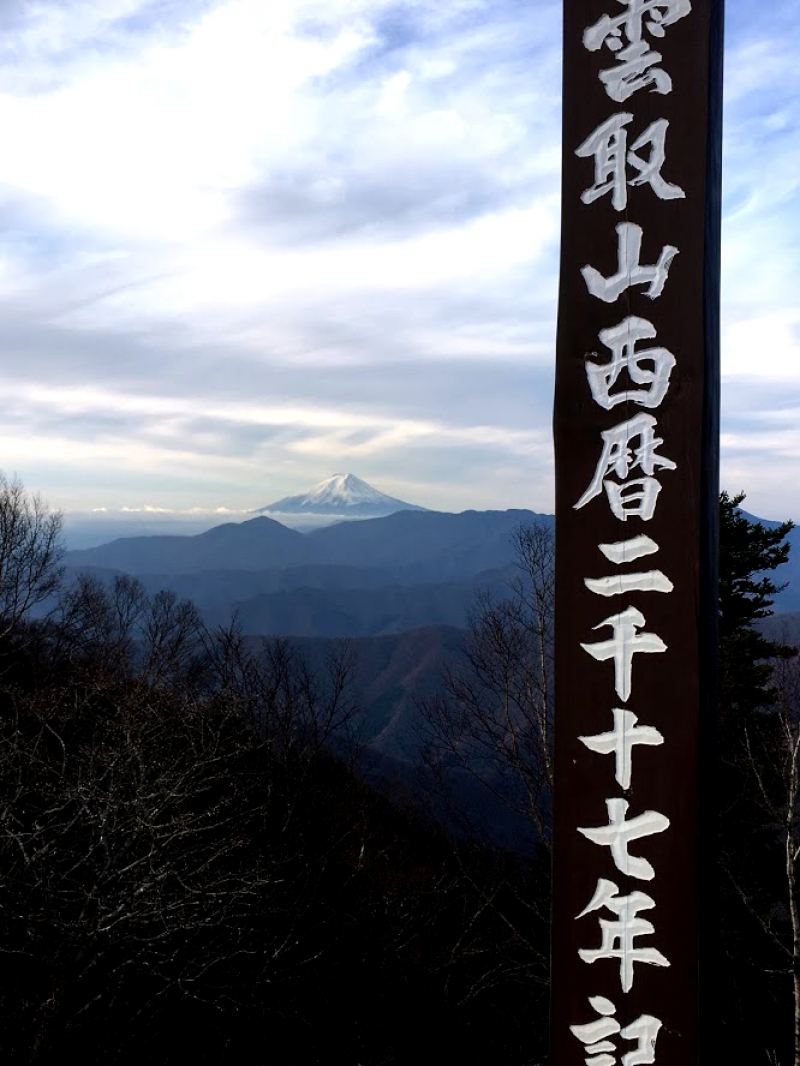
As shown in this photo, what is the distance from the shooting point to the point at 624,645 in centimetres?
211

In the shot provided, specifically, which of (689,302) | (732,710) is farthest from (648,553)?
(732,710)

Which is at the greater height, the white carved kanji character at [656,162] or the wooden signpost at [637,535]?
the white carved kanji character at [656,162]

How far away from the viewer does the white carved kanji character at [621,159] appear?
214cm

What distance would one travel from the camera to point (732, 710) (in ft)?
50.1

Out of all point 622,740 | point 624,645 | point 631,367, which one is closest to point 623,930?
Result: point 622,740

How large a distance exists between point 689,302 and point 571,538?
2.01 ft

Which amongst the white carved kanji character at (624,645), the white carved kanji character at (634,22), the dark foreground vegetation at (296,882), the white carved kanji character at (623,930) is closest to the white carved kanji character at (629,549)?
the white carved kanji character at (624,645)

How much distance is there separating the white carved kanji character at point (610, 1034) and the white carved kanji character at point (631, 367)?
55.4 inches

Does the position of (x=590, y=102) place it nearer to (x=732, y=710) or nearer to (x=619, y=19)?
(x=619, y=19)

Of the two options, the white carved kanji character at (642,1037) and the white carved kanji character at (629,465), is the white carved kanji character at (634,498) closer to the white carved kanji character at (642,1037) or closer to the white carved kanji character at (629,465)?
the white carved kanji character at (629,465)

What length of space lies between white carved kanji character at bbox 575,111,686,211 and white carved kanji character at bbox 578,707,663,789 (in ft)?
3.97

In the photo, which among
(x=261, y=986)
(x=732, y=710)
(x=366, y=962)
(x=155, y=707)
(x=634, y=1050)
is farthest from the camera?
(x=732, y=710)

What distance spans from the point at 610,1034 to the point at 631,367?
1.56 m

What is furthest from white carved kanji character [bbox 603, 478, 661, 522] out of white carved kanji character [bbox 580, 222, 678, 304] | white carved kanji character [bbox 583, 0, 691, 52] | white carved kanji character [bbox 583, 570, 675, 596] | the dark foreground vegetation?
the dark foreground vegetation
